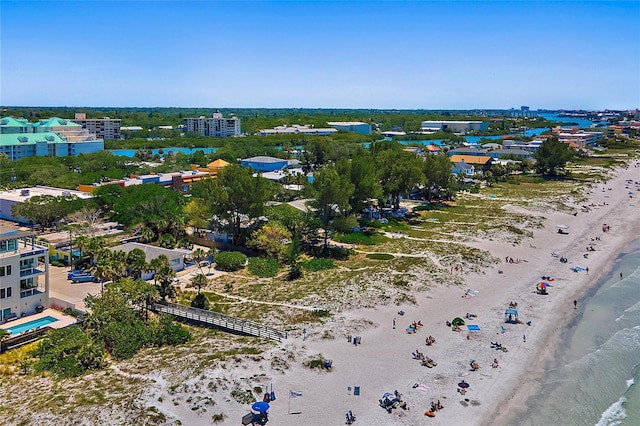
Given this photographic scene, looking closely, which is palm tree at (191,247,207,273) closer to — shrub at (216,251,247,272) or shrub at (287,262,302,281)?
shrub at (216,251,247,272)

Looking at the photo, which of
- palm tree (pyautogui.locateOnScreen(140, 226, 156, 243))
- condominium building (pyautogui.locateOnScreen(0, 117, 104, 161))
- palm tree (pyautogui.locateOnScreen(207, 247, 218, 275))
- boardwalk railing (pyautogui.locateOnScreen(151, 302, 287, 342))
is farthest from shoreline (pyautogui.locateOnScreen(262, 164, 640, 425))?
condominium building (pyautogui.locateOnScreen(0, 117, 104, 161))

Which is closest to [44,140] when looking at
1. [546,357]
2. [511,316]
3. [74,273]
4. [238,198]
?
[238,198]

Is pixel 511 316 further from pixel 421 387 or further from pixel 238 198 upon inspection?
pixel 238 198

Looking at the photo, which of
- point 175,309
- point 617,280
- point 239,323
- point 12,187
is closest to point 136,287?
point 175,309

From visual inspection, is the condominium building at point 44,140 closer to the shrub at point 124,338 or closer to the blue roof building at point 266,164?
the blue roof building at point 266,164

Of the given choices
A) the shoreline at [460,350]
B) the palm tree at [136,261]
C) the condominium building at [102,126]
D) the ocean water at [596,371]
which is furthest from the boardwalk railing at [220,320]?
the condominium building at [102,126]

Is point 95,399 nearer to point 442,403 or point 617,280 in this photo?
point 442,403

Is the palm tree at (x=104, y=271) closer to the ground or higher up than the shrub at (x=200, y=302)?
higher up
